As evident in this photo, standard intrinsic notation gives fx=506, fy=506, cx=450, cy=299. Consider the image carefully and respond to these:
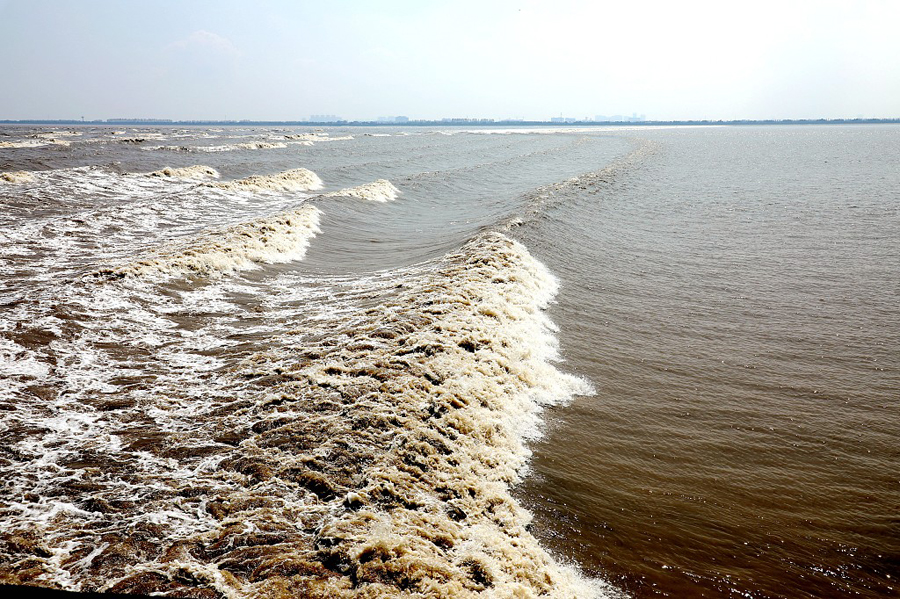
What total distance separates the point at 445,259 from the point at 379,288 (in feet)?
11.3

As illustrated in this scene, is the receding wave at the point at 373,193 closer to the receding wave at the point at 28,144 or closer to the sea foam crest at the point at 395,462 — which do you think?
the sea foam crest at the point at 395,462

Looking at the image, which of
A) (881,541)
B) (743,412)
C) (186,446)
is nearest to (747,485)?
(881,541)

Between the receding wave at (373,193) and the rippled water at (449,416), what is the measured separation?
1166cm

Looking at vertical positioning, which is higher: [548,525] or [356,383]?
[356,383]

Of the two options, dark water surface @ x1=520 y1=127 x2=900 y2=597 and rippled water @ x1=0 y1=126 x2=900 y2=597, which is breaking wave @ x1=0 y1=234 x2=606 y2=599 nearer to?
rippled water @ x1=0 y1=126 x2=900 y2=597

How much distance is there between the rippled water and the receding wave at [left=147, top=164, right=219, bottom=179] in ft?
68.5

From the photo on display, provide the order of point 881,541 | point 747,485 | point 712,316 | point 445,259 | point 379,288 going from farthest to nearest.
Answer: point 445,259 < point 379,288 < point 712,316 < point 747,485 < point 881,541

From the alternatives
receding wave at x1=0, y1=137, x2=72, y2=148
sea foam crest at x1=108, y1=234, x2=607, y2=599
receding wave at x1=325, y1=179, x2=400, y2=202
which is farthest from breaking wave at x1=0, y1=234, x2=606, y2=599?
receding wave at x1=0, y1=137, x2=72, y2=148

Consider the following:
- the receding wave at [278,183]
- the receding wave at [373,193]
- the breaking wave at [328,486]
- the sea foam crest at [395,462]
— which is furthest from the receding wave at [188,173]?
the breaking wave at [328,486]

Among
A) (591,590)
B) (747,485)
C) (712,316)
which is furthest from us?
(712,316)

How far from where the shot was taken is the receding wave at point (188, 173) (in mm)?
39416

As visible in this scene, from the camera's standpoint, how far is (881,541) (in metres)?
6.39

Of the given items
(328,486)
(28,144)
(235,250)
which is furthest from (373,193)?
(28,144)

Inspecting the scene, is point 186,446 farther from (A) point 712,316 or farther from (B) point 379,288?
(A) point 712,316
